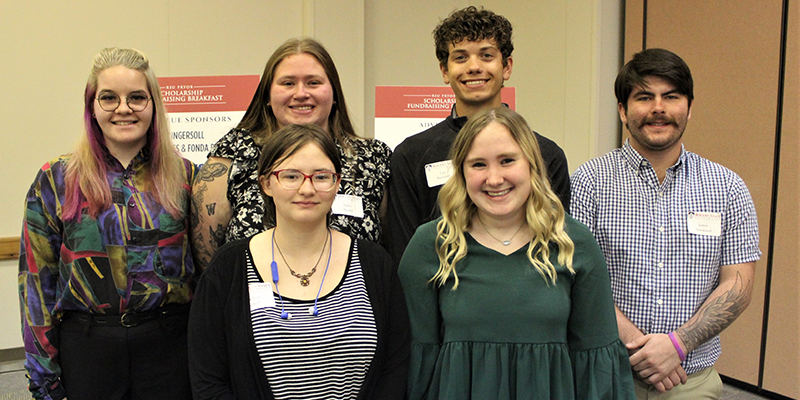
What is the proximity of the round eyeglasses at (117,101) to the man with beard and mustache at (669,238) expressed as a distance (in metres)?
1.55

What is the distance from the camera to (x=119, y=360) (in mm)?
1796

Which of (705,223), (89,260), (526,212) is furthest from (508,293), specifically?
(89,260)

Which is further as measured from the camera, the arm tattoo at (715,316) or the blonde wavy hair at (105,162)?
the arm tattoo at (715,316)

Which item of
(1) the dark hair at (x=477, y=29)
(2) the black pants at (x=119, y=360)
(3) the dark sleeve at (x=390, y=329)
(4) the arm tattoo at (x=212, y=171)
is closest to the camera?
(3) the dark sleeve at (x=390, y=329)

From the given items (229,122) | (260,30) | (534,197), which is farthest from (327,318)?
(260,30)

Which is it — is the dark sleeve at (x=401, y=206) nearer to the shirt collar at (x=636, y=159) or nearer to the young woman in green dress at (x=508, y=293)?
the young woman in green dress at (x=508, y=293)

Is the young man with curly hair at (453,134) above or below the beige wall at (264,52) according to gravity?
below

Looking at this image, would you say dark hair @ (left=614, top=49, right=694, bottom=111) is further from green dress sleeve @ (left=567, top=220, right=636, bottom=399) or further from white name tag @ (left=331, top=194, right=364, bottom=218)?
white name tag @ (left=331, top=194, right=364, bottom=218)

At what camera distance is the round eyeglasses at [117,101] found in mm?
1870

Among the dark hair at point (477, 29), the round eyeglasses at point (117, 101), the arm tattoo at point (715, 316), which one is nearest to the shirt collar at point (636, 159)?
the arm tattoo at point (715, 316)

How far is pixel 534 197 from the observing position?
169cm

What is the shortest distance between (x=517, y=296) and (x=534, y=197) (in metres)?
0.30

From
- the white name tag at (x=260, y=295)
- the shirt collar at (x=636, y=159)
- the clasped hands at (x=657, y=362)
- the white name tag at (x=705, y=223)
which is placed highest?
the shirt collar at (x=636, y=159)

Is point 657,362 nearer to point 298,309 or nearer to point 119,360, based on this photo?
point 298,309
